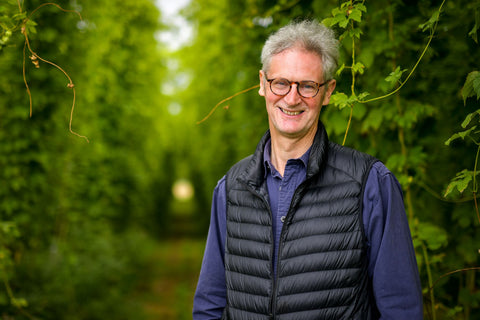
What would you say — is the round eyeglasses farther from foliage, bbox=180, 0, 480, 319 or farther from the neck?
foliage, bbox=180, 0, 480, 319

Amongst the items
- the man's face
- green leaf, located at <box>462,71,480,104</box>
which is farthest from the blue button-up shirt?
green leaf, located at <box>462,71,480,104</box>

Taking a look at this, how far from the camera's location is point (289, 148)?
6.66 ft

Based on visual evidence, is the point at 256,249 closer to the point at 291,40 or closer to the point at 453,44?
the point at 291,40

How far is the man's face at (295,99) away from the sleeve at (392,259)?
397 millimetres

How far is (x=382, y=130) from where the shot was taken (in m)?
3.14

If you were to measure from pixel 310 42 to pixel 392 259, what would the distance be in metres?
0.90

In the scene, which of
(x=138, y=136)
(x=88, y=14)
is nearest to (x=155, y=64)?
(x=138, y=136)

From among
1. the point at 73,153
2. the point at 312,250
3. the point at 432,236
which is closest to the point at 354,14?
the point at 312,250

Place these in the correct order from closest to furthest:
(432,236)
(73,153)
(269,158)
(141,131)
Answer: (269,158), (432,236), (73,153), (141,131)

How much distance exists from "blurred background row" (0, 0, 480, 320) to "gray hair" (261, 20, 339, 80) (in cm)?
29

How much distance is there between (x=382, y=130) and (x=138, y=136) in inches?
331

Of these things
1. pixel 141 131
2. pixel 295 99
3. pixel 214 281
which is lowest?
pixel 214 281

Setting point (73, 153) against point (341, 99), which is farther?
point (73, 153)

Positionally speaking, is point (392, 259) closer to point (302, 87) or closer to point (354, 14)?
point (302, 87)
